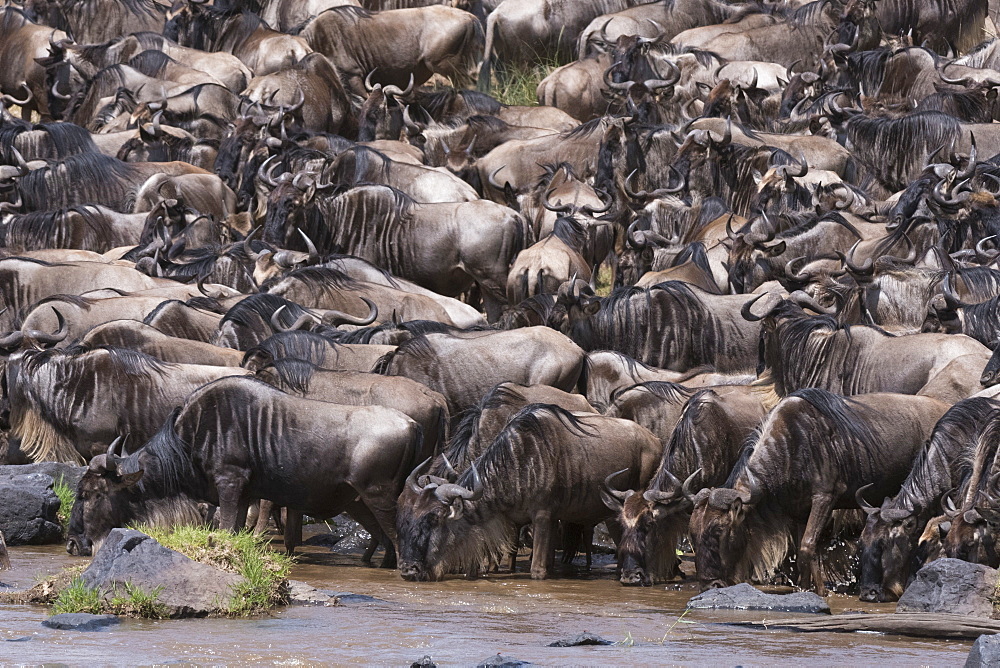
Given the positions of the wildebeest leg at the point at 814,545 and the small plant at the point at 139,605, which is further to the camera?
the wildebeest leg at the point at 814,545

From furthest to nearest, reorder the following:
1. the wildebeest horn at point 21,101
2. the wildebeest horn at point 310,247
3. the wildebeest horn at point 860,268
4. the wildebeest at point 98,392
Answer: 1. the wildebeest horn at point 21,101
2. the wildebeest horn at point 310,247
3. the wildebeest horn at point 860,268
4. the wildebeest at point 98,392

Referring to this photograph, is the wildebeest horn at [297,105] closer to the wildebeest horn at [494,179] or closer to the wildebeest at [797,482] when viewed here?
the wildebeest horn at [494,179]

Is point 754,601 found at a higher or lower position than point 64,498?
lower

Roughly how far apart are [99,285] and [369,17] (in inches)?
398

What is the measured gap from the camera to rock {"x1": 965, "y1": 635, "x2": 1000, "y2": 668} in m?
6.15

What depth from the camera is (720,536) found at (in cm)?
Answer: 978

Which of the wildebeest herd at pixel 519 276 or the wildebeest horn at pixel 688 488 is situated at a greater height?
the wildebeest herd at pixel 519 276

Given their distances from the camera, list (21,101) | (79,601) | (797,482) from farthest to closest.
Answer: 1. (21,101)
2. (797,482)
3. (79,601)

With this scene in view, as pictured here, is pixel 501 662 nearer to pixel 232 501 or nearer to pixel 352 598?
pixel 352 598

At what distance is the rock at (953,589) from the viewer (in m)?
8.25

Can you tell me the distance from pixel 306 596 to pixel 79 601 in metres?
1.29

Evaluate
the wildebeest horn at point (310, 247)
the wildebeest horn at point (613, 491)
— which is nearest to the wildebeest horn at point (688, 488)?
the wildebeest horn at point (613, 491)

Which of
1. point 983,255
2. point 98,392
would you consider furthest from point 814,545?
point 983,255

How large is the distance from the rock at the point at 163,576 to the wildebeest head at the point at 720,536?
2.91m
